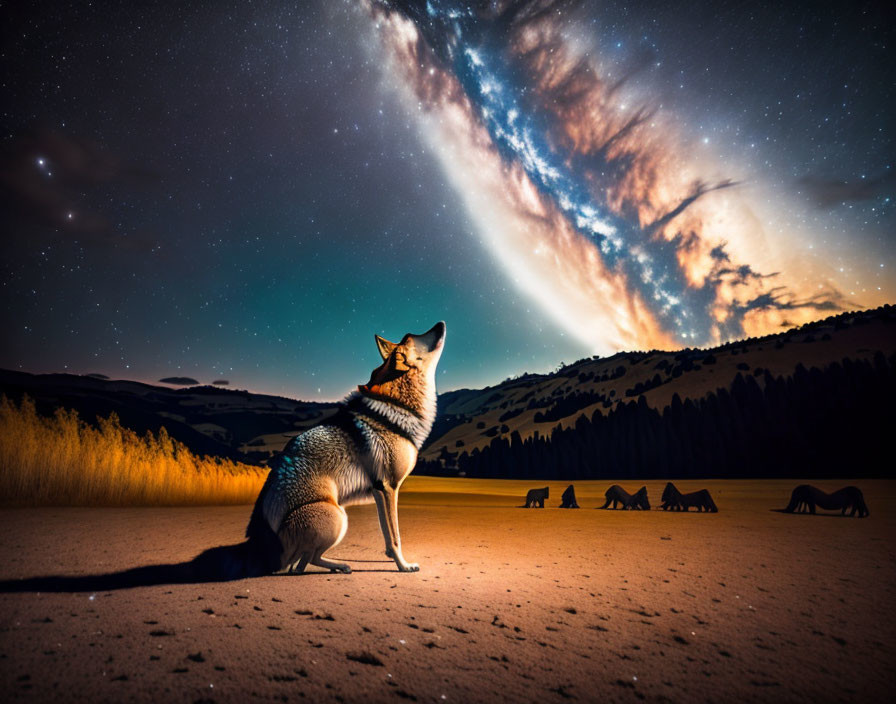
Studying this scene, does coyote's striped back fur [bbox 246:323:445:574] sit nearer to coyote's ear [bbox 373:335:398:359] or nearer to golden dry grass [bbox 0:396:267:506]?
coyote's ear [bbox 373:335:398:359]

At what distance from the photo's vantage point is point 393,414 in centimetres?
538

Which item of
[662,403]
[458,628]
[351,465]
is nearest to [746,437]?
[662,403]

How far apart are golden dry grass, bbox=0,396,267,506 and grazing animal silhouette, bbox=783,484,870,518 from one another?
17.0 metres

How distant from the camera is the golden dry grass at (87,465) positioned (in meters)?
8.59

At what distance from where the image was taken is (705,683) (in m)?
2.45

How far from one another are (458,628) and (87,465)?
34.8ft

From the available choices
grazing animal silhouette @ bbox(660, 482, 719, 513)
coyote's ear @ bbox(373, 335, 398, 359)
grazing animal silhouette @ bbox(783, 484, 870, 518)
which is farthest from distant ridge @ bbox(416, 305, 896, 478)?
coyote's ear @ bbox(373, 335, 398, 359)

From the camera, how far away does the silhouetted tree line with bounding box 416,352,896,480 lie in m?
42.3

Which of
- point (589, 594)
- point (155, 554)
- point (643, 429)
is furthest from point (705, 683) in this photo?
point (643, 429)

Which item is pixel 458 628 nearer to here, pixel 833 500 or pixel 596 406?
pixel 833 500

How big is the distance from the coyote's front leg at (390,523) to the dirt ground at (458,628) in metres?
0.26

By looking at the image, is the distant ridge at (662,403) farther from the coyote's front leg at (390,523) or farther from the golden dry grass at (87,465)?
the coyote's front leg at (390,523)

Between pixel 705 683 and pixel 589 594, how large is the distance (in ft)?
5.88

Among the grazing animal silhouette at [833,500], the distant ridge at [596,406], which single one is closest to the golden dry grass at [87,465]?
the distant ridge at [596,406]
